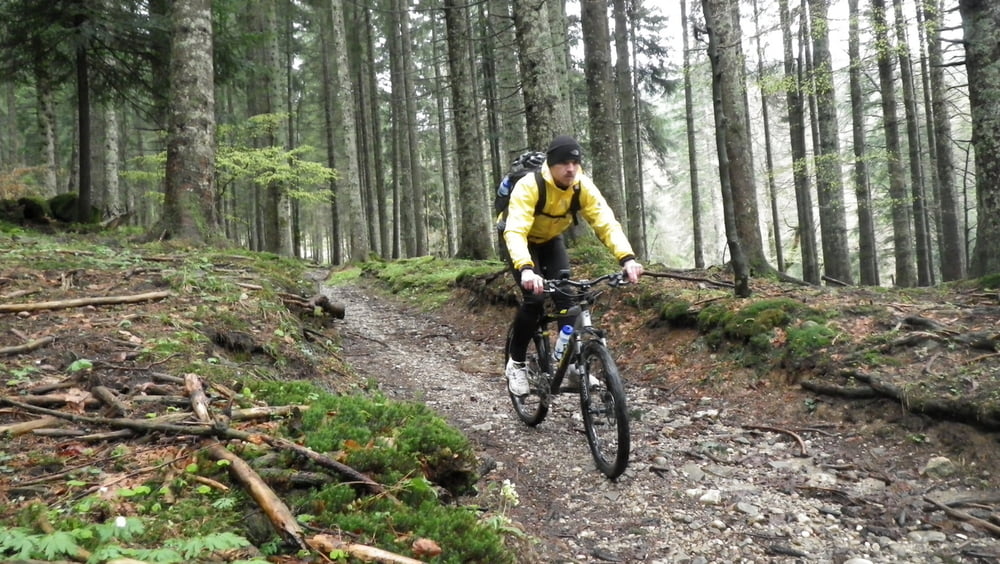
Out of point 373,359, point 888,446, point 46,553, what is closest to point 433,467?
point 46,553

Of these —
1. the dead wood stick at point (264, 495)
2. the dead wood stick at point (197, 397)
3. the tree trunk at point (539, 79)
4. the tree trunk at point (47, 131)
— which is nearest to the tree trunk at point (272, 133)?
the tree trunk at point (47, 131)

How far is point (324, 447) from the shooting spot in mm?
2766

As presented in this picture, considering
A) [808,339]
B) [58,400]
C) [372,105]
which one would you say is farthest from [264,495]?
[372,105]

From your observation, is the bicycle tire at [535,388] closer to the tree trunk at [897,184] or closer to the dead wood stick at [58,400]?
the dead wood stick at [58,400]

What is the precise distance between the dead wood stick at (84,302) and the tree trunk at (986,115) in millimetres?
9479

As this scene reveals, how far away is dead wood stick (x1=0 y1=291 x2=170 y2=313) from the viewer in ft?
14.9

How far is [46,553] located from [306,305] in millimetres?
5742

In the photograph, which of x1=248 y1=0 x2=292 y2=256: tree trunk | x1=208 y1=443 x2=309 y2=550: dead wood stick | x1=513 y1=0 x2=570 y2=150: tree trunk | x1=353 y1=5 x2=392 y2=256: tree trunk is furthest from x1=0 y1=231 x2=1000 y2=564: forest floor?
x1=353 y1=5 x2=392 y2=256: tree trunk

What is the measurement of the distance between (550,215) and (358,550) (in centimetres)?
322

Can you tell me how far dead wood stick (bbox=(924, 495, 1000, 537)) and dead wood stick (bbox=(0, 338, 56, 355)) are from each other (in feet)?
18.9

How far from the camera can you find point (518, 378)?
5242mm

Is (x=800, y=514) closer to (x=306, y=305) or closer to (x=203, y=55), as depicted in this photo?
(x=306, y=305)

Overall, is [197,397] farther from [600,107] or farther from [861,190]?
[861,190]

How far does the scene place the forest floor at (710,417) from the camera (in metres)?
3.15
